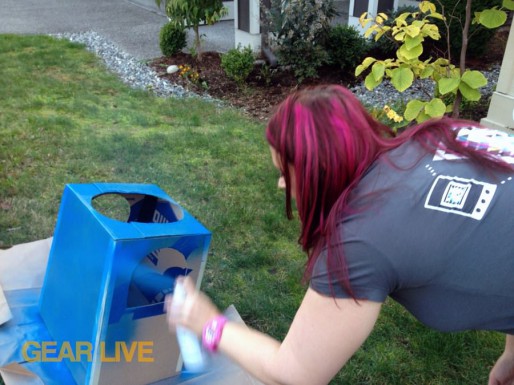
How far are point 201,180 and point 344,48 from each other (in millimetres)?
2960

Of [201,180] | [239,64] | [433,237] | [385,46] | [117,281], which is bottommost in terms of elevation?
[201,180]

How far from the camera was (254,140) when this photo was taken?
4109 millimetres

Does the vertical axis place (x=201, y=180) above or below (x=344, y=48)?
below

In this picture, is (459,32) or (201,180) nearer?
(201,180)

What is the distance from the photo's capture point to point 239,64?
5414 millimetres

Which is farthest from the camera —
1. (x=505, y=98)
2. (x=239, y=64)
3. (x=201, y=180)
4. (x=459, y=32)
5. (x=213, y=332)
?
(x=459, y=32)

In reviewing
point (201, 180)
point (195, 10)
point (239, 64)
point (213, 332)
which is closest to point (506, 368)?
point (213, 332)

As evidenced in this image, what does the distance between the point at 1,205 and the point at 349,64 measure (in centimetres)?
396

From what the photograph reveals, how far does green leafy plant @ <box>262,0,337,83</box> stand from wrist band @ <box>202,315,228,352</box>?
4516mm

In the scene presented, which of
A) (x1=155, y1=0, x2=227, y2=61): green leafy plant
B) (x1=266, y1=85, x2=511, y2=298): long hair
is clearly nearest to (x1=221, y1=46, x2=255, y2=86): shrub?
(x1=155, y1=0, x2=227, y2=61): green leafy plant

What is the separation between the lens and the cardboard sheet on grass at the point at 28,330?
Result: 1.81m

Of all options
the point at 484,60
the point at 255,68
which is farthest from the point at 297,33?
the point at 484,60

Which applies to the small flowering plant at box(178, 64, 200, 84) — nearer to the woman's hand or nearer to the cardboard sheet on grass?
the cardboard sheet on grass

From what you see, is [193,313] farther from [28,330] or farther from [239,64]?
[239,64]
